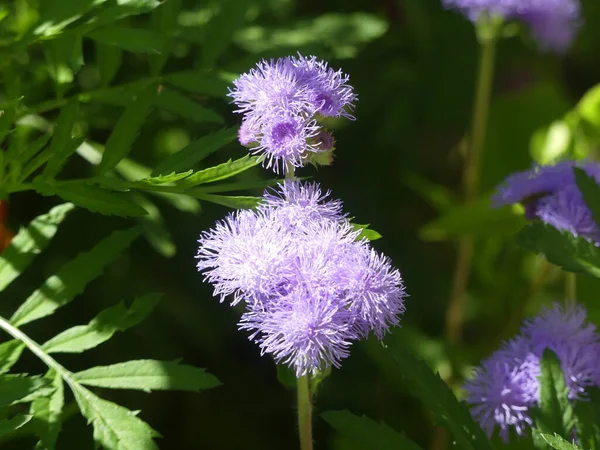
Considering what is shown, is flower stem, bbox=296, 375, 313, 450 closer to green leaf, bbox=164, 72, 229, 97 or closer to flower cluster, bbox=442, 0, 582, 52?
green leaf, bbox=164, 72, 229, 97

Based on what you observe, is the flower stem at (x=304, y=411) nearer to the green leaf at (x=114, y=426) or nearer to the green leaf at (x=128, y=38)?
the green leaf at (x=114, y=426)

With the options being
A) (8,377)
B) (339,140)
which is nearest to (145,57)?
(339,140)

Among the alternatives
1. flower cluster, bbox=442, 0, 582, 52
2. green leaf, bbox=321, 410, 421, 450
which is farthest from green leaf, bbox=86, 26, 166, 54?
flower cluster, bbox=442, 0, 582, 52

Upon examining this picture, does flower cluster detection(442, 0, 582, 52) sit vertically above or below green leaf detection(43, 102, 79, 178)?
above

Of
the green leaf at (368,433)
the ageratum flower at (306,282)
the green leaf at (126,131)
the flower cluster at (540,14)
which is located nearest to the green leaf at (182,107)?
the green leaf at (126,131)

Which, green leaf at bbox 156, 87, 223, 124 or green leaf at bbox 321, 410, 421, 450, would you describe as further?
green leaf at bbox 156, 87, 223, 124

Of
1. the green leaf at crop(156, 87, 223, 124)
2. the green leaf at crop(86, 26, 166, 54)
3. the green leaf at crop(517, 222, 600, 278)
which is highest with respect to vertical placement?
the green leaf at crop(86, 26, 166, 54)

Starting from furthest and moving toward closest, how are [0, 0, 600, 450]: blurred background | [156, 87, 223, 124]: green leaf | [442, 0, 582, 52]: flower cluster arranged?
1. [442, 0, 582, 52]: flower cluster
2. [0, 0, 600, 450]: blurred background
3. [156, 87, 223, 124]: green leaf

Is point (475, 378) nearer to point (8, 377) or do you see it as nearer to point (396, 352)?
point (396, 352)
